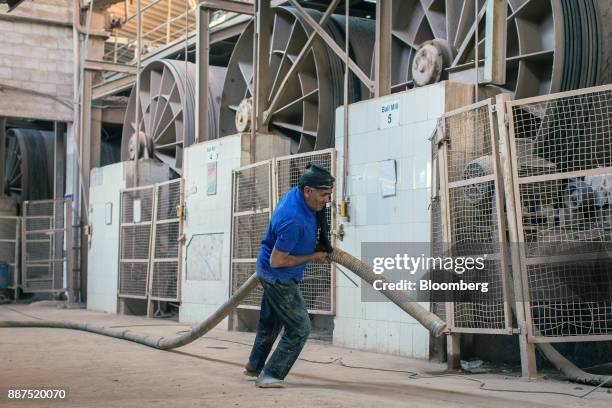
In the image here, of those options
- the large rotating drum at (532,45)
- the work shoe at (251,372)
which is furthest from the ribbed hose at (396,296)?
the large rotating drum at (532,45)

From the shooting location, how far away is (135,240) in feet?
46.3

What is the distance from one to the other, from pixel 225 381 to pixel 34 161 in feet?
48.9

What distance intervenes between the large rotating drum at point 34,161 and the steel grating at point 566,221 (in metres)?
15.2

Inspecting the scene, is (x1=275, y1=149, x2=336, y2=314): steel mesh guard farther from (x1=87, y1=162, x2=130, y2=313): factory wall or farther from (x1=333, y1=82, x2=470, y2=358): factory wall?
(x1=87, y1=162, x2=130, y2=313): factory wall

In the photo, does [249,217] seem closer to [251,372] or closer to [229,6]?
[229,6]

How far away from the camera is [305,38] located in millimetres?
11727

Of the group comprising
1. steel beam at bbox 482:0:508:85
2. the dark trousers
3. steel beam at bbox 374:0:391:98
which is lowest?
the dark trousers

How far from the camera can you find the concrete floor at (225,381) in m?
5.40

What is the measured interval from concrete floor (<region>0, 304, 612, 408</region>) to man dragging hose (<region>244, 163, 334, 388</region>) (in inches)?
9.5

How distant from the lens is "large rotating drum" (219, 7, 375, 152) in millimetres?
11156

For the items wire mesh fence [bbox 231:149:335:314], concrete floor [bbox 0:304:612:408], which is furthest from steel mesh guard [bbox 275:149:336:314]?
concrete floor [bbox 0:304:612:408]

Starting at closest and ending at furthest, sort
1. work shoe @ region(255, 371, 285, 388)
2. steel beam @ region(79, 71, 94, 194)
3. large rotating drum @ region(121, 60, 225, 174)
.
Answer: work shoe @ region(255, 371, 285, 388)
large rotating drum @ region(121, 60, 225, 174)
steel beam @ region(79, 71, 94, 194)

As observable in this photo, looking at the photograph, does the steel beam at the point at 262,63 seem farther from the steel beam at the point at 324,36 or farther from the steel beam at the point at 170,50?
the steel beam at the point at 170,50

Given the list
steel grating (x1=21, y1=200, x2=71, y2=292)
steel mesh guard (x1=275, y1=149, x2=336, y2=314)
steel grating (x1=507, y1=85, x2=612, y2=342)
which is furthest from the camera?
steel grating (x1=21, y1=200, x2=71, y2=292)
